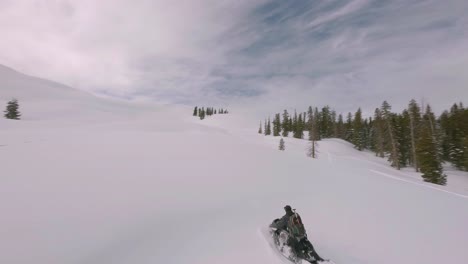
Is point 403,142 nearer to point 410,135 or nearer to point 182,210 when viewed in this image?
point 410,135

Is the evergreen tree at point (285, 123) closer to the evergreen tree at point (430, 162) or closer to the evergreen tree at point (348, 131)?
the evergreen tree at point (348, 131)

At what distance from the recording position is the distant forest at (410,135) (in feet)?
109

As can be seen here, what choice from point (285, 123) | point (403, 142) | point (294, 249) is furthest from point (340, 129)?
point (294, 249)

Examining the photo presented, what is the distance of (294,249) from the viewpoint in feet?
23.1

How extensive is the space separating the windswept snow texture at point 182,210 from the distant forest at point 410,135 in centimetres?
2213

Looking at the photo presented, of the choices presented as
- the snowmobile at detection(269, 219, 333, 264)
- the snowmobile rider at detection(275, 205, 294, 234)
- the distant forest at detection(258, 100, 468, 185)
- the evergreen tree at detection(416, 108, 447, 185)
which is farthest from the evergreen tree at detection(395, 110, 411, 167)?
the snowmobile at detection(269, 219, 333, 264)

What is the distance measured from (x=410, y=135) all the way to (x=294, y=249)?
191 feet

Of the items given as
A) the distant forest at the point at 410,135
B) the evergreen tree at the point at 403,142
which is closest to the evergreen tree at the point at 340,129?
the distant forest at the point at 410,135

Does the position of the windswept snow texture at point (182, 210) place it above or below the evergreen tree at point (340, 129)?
below

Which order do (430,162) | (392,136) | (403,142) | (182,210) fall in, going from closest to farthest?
(182,210) → (430,162) → (392,136) → (403,142)

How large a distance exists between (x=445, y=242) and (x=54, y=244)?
1305 centimetres

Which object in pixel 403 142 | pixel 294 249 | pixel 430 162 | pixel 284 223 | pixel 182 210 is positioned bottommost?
pixel 294 249

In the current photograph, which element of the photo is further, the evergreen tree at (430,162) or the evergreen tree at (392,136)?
the evergreen tree at (392,136)

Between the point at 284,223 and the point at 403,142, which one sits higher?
the point at 403,142
